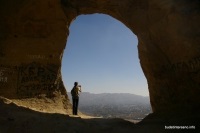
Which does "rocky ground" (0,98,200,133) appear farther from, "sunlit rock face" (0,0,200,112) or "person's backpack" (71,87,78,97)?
"person's backpack" (71,87,78,97)

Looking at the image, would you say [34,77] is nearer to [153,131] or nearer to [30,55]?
[30,55]

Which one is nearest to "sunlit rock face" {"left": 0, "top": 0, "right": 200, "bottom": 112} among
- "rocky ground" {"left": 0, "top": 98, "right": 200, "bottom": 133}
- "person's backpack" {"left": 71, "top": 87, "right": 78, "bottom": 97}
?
"rocky ground" {"left": 0, "top": 98, "right": 200, "bottom": 133}

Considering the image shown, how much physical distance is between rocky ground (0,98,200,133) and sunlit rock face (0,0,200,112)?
4.81ft

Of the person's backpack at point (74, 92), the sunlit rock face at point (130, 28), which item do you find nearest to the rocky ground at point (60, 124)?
the sunlit rock face at point (130, 28)

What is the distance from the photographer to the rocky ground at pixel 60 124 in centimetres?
732

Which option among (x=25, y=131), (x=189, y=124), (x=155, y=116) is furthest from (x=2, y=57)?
(x=189, y=124)

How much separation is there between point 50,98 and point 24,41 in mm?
2712

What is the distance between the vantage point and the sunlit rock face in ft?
30.5

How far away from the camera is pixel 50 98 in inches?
499

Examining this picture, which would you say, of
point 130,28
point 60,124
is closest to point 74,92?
point 60,124

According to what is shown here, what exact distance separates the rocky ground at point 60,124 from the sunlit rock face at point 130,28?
1.47 meters

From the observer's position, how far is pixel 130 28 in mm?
12789

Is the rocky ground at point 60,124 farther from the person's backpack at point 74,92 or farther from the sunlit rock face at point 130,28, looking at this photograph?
the person's backpack at point 74,92

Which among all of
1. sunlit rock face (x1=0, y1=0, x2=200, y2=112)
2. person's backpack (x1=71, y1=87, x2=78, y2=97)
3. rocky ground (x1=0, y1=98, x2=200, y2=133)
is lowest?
rocky ground (x1=0, y1=98, x2=200, y2=133)
